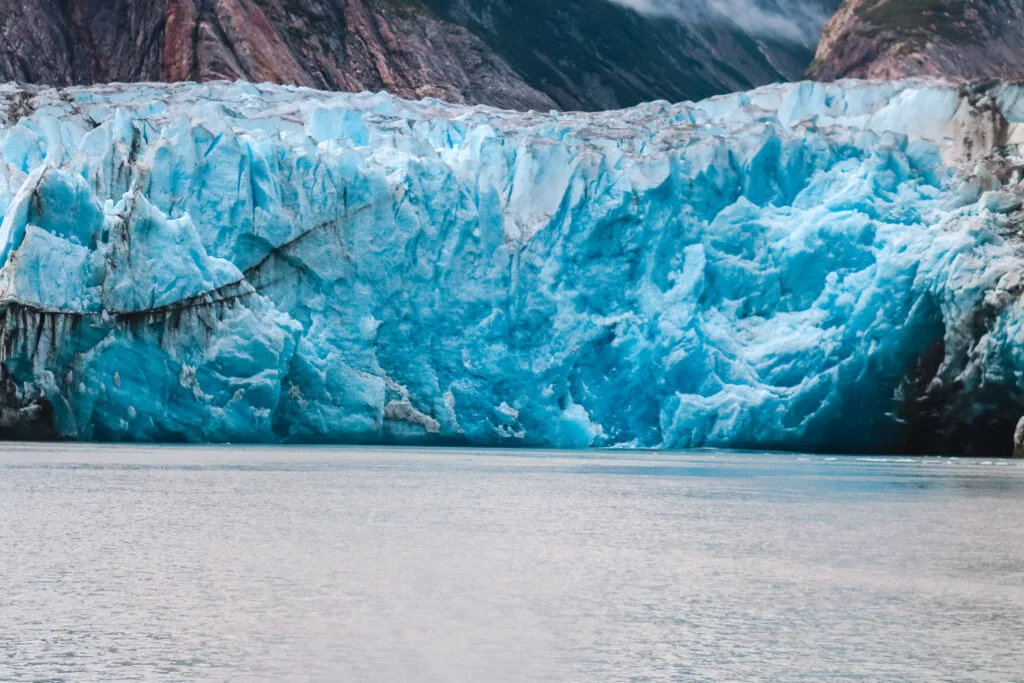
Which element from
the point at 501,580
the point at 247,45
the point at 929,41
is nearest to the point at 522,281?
the point at 501,580

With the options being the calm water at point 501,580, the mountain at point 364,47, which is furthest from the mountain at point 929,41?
the calm water at point 501,580

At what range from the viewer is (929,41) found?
45594mm

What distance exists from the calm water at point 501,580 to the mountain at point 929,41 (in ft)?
101

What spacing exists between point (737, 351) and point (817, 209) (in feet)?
9.22

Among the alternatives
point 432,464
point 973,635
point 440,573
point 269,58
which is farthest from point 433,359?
point 269,58

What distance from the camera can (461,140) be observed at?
2647 centimetres

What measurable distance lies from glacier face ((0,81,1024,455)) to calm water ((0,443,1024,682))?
4.68m

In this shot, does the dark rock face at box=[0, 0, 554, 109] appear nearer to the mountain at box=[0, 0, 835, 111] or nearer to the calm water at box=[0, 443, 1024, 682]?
the mountain at box=[0, 0, 835, 111]

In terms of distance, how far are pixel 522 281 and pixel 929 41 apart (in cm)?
2651

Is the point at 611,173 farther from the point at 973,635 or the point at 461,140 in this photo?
the point at 973,635

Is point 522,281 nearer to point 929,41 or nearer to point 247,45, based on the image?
point 247,45

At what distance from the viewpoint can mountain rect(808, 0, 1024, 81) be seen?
44.7 m

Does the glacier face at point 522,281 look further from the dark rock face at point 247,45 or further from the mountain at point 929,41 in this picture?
the mountain at point 929,41

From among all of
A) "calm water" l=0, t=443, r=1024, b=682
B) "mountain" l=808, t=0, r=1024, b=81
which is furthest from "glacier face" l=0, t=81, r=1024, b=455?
"mountain" l=808, t=0, r=1024, b=81
